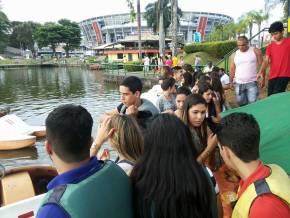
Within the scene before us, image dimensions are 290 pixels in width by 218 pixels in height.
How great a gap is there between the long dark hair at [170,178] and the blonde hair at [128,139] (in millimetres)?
534

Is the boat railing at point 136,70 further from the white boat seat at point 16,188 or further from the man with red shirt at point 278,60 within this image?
the white boat seat at point 16,188

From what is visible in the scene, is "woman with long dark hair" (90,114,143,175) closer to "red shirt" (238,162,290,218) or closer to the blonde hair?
the blonde hair

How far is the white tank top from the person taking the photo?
630 cm

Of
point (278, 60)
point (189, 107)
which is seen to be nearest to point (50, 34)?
point (278, 60)

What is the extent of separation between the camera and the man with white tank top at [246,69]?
6.30 metres

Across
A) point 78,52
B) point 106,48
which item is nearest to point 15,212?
point 106,48

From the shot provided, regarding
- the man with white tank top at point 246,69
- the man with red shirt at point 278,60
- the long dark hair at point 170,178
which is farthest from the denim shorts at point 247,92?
the long dark hair at point 170,178

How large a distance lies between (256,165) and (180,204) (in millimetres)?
514

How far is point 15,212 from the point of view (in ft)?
12.1

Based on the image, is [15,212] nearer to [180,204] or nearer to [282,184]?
[180,204]

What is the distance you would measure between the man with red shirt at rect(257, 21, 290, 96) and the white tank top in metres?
0.18

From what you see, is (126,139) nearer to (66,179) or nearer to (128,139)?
(128,139)

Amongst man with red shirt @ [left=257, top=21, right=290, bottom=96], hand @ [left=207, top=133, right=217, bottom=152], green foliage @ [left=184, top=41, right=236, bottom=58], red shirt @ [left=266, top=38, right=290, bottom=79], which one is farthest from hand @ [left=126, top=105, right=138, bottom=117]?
green foliage @ [left=184, top=41, right=236, bottom=58]

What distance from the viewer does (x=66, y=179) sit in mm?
1634
